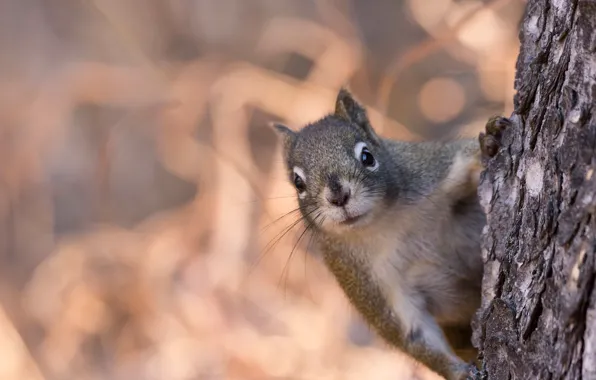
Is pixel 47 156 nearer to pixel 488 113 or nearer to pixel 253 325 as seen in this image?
pixel 253 325

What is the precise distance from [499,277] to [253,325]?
2.16m

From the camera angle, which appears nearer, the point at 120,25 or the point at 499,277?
the point at 499,277

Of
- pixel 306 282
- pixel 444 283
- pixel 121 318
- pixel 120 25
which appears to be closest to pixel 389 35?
pixel 120 25

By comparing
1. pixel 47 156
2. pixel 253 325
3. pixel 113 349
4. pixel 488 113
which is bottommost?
pixel 113 349

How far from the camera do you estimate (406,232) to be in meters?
1.95

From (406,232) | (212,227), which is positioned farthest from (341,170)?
(212,227)

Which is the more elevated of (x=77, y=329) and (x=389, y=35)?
(x=389, y=35)

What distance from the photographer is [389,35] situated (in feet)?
16.5

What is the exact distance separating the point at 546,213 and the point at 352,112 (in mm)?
874

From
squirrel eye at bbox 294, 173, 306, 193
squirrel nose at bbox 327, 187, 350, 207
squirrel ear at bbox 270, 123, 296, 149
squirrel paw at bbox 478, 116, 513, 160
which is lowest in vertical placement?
squirrel eye at bbox 294, 173, 306, 193

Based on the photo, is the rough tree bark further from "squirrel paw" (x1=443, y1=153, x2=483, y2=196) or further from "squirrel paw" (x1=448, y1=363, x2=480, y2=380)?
"squirrel paw" (x1=443, y1=153, x2=483, y2=196)

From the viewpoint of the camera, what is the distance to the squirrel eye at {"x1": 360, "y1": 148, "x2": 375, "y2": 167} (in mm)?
1905

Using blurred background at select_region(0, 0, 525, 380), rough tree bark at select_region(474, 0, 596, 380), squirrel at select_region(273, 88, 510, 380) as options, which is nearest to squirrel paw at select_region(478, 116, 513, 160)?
rough tree bark at select_region(474, 0, 596, 380)

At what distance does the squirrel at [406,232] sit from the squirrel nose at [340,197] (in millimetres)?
61
